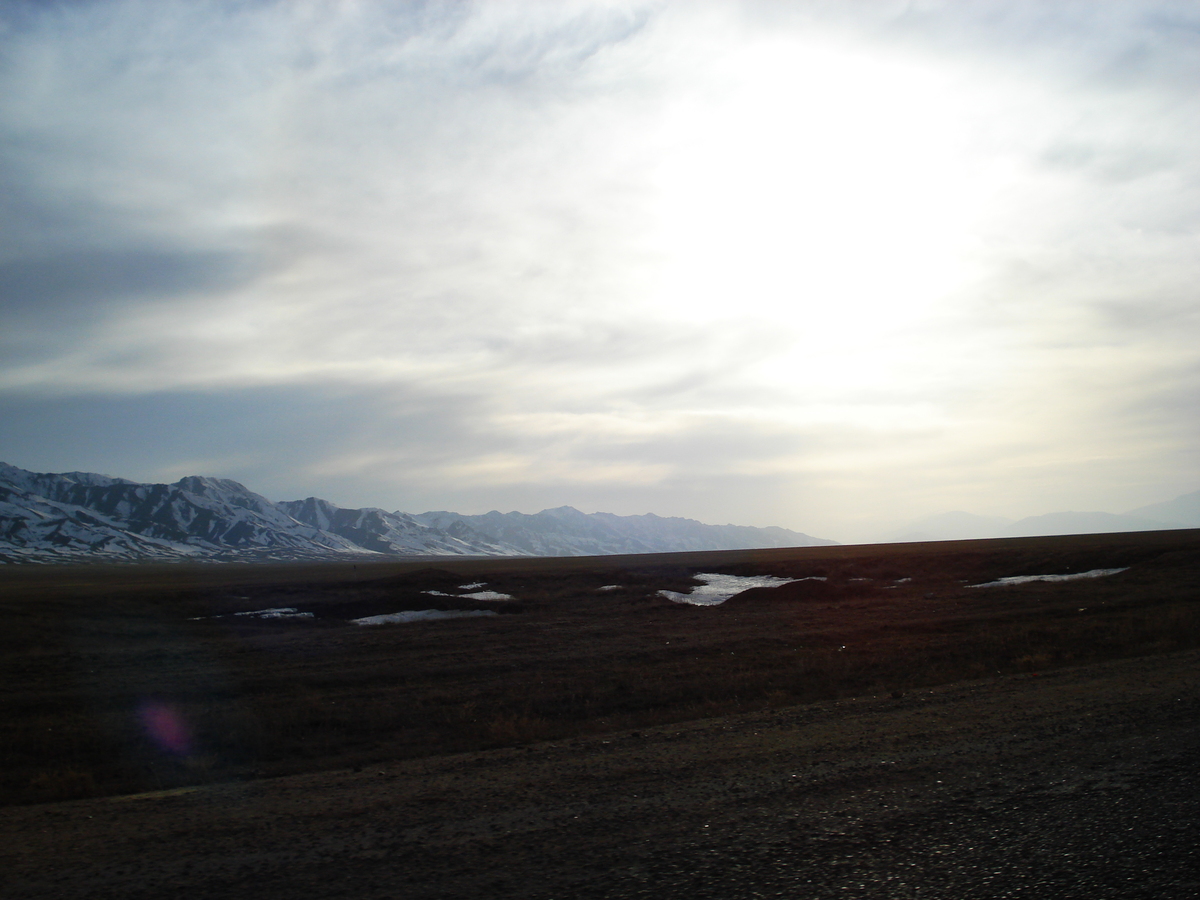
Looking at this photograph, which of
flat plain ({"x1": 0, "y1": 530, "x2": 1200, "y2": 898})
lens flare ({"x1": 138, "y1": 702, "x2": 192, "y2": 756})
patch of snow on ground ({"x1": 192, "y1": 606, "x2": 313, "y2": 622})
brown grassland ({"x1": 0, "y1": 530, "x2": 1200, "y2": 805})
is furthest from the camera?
patch of snow on ground ({"x1": 192, "y1": 606, "x2": 313, "y2": 622})

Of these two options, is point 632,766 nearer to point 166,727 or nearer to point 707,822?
point 707,822

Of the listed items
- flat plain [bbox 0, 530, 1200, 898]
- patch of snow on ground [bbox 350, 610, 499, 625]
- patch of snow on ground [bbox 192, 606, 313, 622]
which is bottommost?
patch of snow on ground [bbox 192, 606, 313, 622]

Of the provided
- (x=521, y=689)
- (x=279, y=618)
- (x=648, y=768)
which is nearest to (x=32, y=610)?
(x=279, y=618)

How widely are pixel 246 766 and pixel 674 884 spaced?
9327 millimetres

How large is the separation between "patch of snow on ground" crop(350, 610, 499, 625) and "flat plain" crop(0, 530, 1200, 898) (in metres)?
14.7

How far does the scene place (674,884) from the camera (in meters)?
5.89

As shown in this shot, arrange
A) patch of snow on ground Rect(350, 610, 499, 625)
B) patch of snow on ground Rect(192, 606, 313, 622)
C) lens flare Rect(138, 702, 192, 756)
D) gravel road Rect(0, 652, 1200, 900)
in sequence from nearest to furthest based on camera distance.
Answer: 1. gravel road Rect(0, 652, 1200, 900)
2. lens flare Rect(138, 702, 192, 756)
3. patch of snow on ground Rect(350, 610, 499, 625)
4. patch of snow on ground Rect(192, 606, 313, 622)

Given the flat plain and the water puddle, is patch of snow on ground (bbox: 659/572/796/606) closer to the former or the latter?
the water puddle

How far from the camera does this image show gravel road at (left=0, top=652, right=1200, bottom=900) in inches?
235

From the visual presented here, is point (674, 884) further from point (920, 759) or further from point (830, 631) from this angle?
point (830, 631)

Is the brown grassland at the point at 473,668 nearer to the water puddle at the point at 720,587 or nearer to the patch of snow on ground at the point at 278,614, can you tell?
the patch of snow on ground at the point at 278,614

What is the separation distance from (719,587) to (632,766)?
57.0 m

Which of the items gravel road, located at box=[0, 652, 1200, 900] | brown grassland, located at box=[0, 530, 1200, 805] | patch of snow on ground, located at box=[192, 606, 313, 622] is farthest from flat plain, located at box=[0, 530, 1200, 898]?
patch of snow on ground, located at box=[192, 606, 313, 622]

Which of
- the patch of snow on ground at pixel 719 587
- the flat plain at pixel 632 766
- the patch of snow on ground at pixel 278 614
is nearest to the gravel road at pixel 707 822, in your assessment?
the flat plain at pixel 632 766
